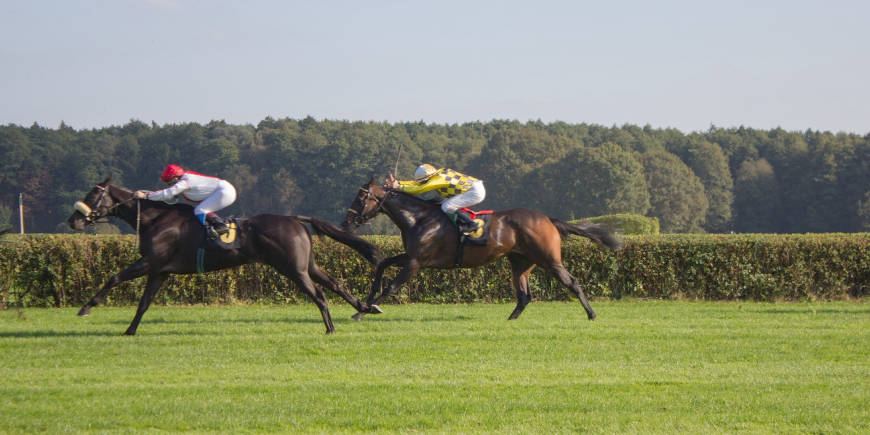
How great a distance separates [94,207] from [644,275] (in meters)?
8.78

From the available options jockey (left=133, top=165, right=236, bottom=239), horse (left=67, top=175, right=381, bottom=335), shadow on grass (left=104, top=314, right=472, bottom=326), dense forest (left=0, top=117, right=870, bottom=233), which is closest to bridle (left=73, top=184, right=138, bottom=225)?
horse (left=67, top=175, right=381, bottom=335)

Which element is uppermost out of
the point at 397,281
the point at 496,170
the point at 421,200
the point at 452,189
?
the point at 452,189

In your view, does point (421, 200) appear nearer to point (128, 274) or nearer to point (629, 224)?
point (128, 274)

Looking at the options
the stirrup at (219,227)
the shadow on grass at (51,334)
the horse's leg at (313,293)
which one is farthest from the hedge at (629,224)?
the shadow on grass at (51,334)

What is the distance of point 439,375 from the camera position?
23.7 feet

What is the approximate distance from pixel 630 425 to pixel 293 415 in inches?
84.6

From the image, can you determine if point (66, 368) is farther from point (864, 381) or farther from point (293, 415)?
point (864, 381)

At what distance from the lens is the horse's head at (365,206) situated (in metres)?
10.9

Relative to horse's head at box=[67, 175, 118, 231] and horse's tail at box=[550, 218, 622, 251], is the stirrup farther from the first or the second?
horse's tail at box=[550, 218, 622, 251]

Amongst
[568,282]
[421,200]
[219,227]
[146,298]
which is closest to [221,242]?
[219,227]

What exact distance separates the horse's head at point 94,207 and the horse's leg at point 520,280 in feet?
15.8

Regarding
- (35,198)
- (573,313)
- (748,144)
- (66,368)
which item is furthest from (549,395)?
(748,144)

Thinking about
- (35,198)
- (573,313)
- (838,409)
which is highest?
(838,409)

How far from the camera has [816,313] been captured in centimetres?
1223
